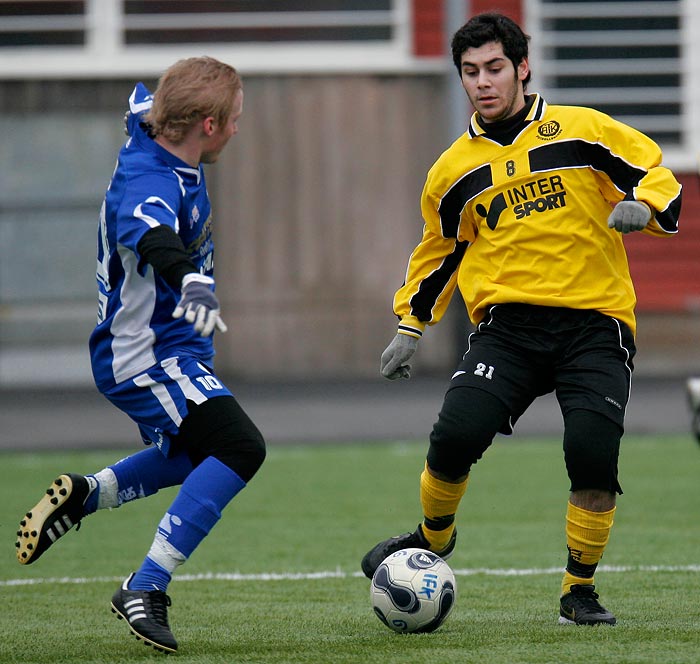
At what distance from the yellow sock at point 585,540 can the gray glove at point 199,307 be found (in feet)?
5.00

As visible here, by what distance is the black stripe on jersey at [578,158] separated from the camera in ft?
16.4

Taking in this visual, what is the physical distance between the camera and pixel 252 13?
17.7 meters

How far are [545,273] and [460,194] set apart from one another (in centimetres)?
45

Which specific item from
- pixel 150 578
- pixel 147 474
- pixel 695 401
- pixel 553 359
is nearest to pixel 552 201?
pixel 553 359

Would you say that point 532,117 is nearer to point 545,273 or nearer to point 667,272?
point 545,273

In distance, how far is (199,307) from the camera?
4.23 metres

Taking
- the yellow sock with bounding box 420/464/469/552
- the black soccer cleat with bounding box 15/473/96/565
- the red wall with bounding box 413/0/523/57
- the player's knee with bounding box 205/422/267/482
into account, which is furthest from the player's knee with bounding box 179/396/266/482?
the red wall with bounding box 413/0/523/57

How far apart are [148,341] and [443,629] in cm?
146

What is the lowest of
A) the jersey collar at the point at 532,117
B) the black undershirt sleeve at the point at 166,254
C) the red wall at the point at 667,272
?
the red wall at the point at 667,272

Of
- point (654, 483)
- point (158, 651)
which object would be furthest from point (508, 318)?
point (654, 483)

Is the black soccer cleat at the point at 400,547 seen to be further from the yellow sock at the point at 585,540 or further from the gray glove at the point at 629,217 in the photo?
the gray glove at the point at 629,217

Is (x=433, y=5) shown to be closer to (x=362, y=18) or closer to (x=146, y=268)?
(x=362, y=18)

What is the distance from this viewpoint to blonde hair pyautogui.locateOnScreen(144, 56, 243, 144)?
4785 millimetres

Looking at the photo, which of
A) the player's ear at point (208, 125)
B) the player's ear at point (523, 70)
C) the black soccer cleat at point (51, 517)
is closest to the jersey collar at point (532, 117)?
the player's ear at point (523, 70)
